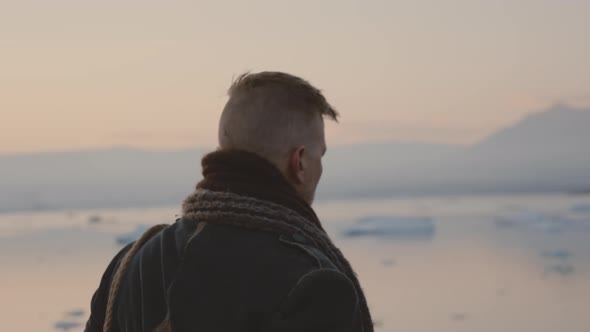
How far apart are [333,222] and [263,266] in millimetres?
13255

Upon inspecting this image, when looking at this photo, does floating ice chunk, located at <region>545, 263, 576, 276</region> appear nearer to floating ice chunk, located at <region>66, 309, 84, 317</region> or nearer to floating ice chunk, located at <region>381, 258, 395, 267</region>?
floating ice chunk, located at <region>381, 258, 395, 267</region>

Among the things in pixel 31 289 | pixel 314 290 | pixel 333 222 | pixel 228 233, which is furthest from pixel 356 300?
pixel 333 222

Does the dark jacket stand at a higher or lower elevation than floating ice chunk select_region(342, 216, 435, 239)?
higher

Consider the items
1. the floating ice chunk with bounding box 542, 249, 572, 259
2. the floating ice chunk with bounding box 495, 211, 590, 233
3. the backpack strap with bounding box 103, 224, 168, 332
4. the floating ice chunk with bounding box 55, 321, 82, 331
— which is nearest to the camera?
the backpack strap with bounding box 103, 224, 168, 332

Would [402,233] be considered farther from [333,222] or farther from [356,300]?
[356,300]

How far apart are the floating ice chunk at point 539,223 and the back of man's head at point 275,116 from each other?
36.2ft

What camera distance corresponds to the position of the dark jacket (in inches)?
49.8

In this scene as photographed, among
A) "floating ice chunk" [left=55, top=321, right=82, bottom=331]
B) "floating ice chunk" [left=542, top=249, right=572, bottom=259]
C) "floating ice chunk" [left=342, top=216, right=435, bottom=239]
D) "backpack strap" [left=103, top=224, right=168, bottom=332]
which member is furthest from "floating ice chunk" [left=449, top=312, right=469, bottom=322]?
"floating ice chunk" [left=342, top=216, right=435, bottom=239]

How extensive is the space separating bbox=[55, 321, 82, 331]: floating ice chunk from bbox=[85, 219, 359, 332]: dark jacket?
4.05 m

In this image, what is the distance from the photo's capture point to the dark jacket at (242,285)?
127 cm

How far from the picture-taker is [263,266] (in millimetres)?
1304

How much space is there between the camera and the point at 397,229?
11906mm

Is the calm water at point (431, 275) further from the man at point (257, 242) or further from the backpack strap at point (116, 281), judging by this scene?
the man at point (257, 242)

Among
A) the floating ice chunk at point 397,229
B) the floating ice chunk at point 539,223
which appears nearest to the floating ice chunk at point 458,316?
the floating ice chunk at point 397,229
